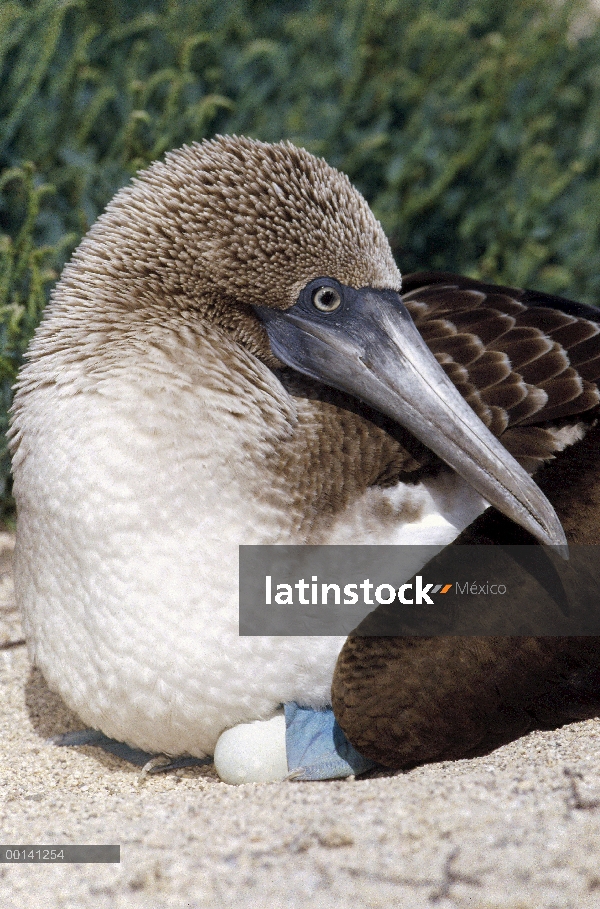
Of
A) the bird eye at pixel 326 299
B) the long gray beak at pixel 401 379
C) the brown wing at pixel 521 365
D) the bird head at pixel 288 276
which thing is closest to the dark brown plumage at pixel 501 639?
the brown wing at pixel 521 365

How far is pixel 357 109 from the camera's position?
684 cm

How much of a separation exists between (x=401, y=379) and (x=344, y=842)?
1.49 meters

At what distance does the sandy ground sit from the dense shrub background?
10.5 ft

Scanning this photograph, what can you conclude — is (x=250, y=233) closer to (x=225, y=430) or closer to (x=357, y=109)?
(x=225, y=430)

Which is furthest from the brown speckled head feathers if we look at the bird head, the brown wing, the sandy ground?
the sandy ground

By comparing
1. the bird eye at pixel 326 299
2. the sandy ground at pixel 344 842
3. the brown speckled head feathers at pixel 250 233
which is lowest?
the sandy ground at pixel 344 842

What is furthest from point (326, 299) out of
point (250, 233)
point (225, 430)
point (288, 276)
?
point (225, 430)

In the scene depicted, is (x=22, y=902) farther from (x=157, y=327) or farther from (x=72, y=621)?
(x=157, y=327)

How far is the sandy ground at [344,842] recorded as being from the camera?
2629 millimetres

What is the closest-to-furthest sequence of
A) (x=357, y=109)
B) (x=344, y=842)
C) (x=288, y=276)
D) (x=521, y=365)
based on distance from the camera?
(x=344, y=842) < (x=288, y=276) < (x=521, y=365) < (x=357, y=109)

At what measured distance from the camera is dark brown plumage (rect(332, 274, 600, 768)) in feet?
10.7

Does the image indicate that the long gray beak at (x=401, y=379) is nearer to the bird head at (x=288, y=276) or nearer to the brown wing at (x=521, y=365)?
the bird head at (x=288, y=276)

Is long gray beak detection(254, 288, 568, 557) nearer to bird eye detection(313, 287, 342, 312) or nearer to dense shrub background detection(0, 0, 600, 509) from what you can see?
bird eye detection(313, 287, 342, 312)

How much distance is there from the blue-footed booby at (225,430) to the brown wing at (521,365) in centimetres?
1
